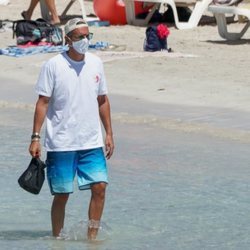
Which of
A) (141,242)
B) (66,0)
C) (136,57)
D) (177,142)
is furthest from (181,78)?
(66,0)

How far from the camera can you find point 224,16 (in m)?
17.0

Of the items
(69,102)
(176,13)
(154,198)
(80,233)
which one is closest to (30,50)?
(176,13)

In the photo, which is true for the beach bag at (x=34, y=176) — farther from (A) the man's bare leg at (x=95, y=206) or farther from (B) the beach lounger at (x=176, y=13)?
(B) the beach lounger at (x=176, y=13)

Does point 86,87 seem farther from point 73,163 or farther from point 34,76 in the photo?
point 34,76

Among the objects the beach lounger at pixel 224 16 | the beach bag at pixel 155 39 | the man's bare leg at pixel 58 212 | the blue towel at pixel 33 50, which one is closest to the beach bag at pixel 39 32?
the blue towel at pixel 33 50

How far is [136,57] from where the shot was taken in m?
15.2

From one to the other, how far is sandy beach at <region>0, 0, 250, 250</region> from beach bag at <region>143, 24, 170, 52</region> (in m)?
0.20

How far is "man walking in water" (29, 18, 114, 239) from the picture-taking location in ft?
22.0

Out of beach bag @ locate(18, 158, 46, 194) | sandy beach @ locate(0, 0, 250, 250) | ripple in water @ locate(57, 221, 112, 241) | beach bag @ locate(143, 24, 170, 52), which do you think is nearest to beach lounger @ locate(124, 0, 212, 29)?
sandy beach @ locate(0, 0, 250, 250)

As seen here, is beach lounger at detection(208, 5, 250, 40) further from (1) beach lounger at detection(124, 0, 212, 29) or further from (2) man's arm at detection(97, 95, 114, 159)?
(2) man's arm at detection(97, 95, 114, 159)

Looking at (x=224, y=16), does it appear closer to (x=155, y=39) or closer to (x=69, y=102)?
(x=155, y=39)

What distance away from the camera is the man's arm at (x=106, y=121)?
6824 millimetres

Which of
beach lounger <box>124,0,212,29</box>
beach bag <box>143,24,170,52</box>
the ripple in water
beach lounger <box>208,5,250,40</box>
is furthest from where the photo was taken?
beach lounger <box>124,0,212,29</box>

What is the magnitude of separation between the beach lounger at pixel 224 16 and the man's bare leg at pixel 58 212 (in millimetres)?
10007
